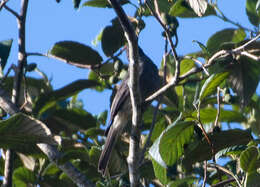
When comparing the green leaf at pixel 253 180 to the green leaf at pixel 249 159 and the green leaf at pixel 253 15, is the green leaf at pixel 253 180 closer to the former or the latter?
the green leaf at pixel 249 159

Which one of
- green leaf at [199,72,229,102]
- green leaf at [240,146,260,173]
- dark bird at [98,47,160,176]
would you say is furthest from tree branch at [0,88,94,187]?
dark bird at [98,47,160,176]

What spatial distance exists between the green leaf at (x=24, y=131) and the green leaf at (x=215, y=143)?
838 mm

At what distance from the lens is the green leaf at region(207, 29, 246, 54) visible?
13.0 feet

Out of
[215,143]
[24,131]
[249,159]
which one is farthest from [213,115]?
[24,131]

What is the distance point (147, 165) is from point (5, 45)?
Result: 1.22 meters

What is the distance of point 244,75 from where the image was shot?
120 inches

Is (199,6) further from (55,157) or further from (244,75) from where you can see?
(55,157)

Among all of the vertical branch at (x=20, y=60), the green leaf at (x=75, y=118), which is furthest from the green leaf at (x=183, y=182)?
the green leaf at (x=75, y=118)

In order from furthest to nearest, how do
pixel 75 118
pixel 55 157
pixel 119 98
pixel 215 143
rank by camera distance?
1. pixel 119 98
2. pixel 75 118
3. pixel 55 157
4. pixel 215 143

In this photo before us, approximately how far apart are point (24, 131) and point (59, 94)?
131 cm

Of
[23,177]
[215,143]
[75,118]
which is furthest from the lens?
[75,118]

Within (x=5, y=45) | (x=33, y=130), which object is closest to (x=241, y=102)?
(x=33, y=130)

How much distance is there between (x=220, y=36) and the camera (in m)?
4.03

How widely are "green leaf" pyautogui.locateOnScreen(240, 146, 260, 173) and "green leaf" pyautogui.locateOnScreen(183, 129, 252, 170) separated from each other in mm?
438
